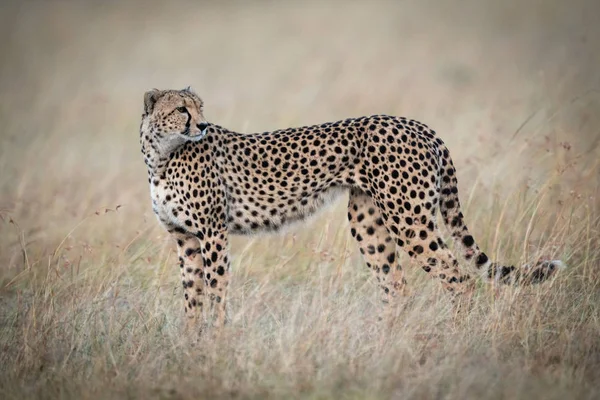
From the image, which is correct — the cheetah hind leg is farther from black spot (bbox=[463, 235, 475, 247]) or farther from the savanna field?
black spot (bbox=[463, 235, 475, 247])

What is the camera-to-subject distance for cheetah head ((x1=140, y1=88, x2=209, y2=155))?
5.30 metres

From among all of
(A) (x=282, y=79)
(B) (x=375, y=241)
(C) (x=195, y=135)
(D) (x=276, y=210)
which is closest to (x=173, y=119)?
(C) (x=195, y=135)

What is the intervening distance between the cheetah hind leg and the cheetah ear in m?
1.26

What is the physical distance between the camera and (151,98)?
17.8 ft

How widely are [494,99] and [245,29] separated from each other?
20.3ft

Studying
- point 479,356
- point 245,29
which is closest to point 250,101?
point 245,29

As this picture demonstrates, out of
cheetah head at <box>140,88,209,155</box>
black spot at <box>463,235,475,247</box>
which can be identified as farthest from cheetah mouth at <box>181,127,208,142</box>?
black spot at <box>463,235,475,247</box>

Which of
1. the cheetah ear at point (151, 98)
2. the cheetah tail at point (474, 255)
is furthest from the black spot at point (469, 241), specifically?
the cheetah ear at point (151, 98)

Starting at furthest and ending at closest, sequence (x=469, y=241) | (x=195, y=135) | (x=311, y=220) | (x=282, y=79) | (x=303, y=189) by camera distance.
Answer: (x=282, y=79)
(x=311, y=220)
(x=303, y=189)
(x=469, y=241)
(x=195, y=135)

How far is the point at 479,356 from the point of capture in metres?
4.54

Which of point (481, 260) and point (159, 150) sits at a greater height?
point (159, 150)

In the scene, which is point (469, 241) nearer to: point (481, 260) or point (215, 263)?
point (481, 260)

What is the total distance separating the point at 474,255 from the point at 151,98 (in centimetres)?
203

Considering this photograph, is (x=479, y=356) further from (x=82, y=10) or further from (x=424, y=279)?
(x=82, y=10)
